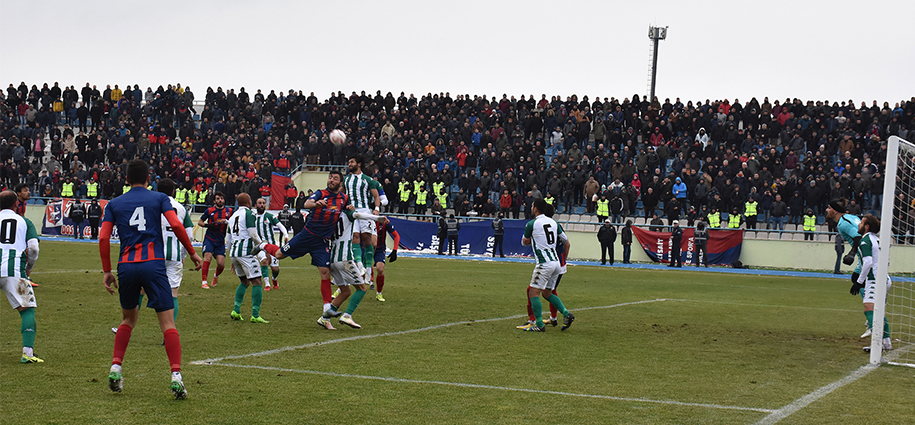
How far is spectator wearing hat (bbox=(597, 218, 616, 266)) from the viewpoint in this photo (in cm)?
3275

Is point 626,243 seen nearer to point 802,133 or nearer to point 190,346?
point 802,133

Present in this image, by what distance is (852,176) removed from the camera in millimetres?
31719

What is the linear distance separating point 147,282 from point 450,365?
139 inches

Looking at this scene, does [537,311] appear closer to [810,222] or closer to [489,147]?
[810,222]

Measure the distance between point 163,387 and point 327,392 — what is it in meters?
1.48

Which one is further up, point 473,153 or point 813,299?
point 473,153

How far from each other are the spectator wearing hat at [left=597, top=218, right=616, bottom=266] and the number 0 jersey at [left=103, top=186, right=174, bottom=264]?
26.3 m

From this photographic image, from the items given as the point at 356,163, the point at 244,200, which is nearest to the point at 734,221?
the point at 356,163

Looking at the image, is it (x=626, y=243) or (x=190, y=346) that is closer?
(x=190, y=346)

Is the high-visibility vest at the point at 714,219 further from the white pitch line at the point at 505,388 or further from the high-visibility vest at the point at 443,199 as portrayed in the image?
the white pitch line at the point at 505,388

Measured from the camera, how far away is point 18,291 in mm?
9461

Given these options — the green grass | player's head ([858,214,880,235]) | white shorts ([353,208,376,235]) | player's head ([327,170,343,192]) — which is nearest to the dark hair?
player's head ([858,214,880,235])

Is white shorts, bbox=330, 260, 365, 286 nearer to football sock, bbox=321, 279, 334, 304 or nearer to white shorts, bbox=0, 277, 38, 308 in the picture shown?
A: football sock, bbox=321, 279, 334, 304

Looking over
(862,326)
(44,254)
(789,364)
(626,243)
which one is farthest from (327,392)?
(626,243)
